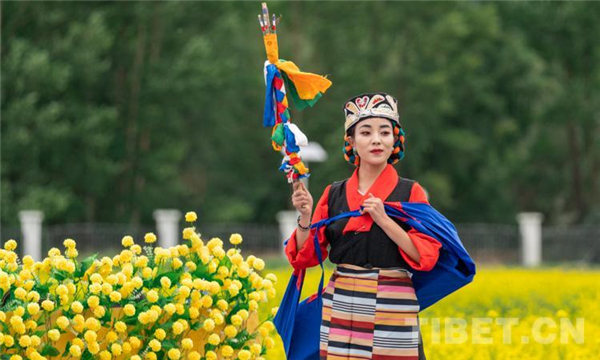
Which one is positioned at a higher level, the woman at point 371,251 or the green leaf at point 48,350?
the woman at point 371,251

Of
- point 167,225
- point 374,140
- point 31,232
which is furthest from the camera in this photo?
point 167,225

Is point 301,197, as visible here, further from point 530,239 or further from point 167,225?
point 530,239

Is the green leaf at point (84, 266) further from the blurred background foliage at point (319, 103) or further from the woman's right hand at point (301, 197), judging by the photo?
the blurred background foliage at point (319, 103)

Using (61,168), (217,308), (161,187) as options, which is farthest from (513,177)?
(217,308)

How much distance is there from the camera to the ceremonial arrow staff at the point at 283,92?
4066 millimetres

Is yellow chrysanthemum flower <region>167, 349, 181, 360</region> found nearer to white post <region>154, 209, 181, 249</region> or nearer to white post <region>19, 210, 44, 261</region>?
white post <region>19, 210, 44, 261</region>

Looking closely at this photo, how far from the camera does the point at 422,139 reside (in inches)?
1078

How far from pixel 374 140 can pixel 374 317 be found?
74 centimetres

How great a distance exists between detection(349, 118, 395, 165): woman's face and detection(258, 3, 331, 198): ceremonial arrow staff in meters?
0.24

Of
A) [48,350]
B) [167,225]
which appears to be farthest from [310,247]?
[167,225]

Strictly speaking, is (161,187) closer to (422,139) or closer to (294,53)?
(294,53)

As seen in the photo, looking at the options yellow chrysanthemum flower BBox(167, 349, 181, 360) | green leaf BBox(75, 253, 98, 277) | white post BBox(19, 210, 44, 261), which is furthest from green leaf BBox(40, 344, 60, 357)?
white post BBox(19, 210, 44, 261)

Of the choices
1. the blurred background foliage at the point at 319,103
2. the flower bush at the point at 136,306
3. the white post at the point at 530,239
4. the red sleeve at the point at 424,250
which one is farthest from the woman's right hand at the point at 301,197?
the blurred background foliage at the point at 319,103

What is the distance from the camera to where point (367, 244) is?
13.6 ft
